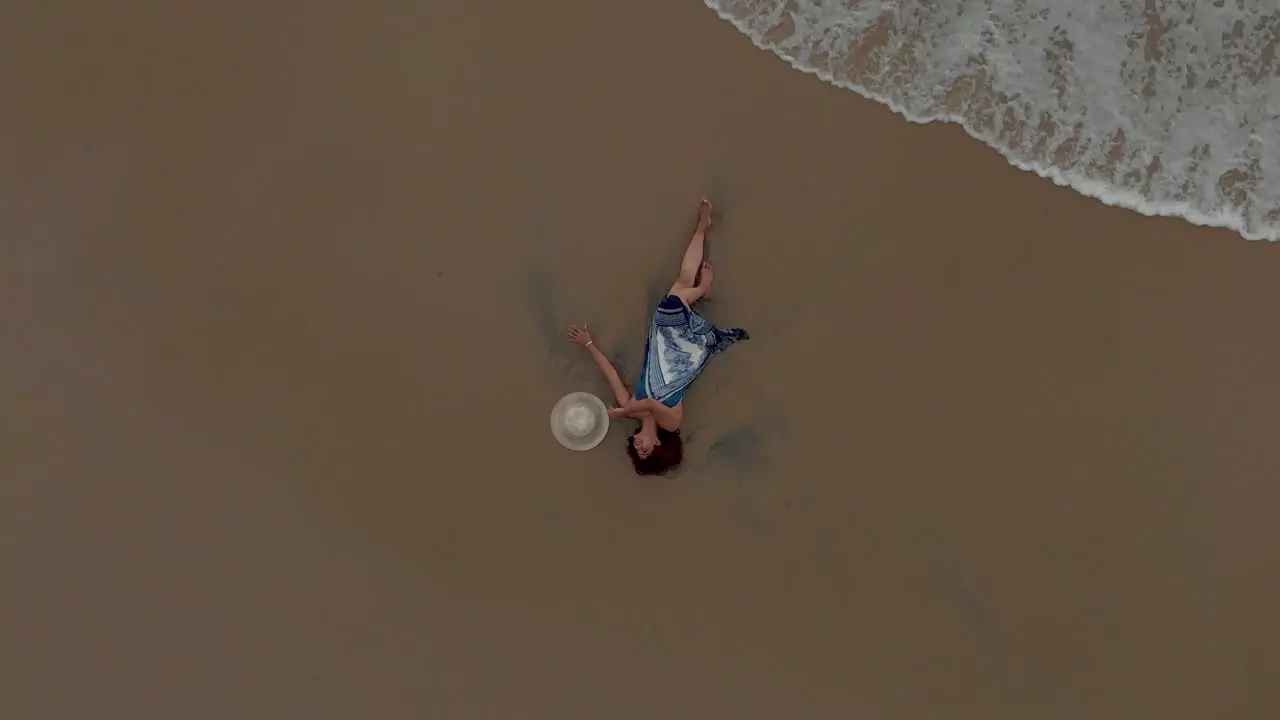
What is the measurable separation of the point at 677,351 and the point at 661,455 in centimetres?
47

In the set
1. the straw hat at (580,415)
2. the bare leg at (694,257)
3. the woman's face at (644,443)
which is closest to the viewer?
the woman's face at (644,443)

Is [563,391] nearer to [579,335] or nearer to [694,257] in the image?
[579,335]

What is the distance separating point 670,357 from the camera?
4730 millimetres

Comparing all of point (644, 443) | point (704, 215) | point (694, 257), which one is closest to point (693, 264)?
point (694, 257)

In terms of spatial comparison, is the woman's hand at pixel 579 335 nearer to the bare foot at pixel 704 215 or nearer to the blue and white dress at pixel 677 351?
the blue and white dress at pixel 677 351

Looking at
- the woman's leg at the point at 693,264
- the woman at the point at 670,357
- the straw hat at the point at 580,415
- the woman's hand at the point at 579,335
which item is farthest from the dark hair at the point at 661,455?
the woman's leg at the point at 693,264

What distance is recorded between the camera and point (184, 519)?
16.0 ft

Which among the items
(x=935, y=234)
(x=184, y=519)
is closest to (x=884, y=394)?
(x=935, y=234)

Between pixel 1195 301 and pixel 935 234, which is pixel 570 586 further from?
pixel 1195 301

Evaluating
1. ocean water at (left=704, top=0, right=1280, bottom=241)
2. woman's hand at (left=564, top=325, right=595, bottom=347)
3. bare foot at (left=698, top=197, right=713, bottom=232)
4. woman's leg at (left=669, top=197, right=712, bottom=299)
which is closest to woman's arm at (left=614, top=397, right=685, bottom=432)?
woman's hand at (left=564, top=325, right=595, bottom=347)

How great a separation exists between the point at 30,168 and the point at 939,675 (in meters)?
4.73

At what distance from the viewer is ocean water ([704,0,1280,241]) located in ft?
15.8

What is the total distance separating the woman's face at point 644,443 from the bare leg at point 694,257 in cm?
65

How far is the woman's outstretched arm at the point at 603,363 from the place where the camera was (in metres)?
4.75
